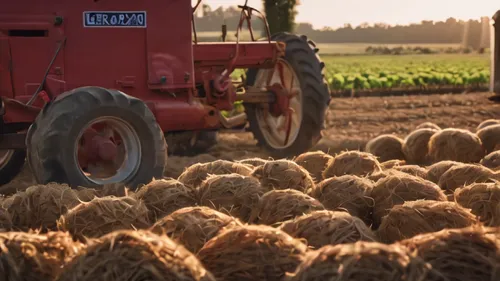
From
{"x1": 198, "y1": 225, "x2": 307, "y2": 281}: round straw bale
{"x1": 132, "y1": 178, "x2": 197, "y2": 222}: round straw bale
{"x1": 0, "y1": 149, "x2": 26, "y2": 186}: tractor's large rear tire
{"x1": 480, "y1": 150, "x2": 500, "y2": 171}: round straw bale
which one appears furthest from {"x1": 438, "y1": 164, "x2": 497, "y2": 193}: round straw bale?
{"x1": 0, "y1": 149, "x2": 26, "y2": 186}: tractor's large rear tire

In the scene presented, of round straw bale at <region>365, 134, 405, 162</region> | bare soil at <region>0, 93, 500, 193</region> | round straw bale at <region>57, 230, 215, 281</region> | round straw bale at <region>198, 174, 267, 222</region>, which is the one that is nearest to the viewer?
round straw bale at <region>57, 230, 215, 281</region>

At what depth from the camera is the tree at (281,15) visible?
97.7ft

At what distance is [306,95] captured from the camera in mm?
10922

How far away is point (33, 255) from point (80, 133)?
11.9 ft

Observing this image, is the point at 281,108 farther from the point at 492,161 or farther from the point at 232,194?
the point at 232,194

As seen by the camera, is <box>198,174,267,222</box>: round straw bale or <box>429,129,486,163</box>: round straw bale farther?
<box>429,129,486,163</box>: round straw bale

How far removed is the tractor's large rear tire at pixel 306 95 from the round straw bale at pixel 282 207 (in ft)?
18.8

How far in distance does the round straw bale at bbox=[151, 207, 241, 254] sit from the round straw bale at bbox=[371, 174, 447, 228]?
159 centimetres

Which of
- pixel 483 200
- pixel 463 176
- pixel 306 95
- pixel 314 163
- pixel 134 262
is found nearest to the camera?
pixel 134 262

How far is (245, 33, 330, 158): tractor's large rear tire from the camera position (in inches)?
431

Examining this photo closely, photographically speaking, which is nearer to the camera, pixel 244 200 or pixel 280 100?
pixel 244 200

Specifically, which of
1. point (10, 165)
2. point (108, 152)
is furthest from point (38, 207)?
point (10, 165)

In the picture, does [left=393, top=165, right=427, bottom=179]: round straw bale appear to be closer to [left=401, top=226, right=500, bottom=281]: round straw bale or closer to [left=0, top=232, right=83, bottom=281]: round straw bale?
[left=401, top=226, right=500, bottom=281]: round straw bale

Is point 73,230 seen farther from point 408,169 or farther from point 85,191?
point 408,169
